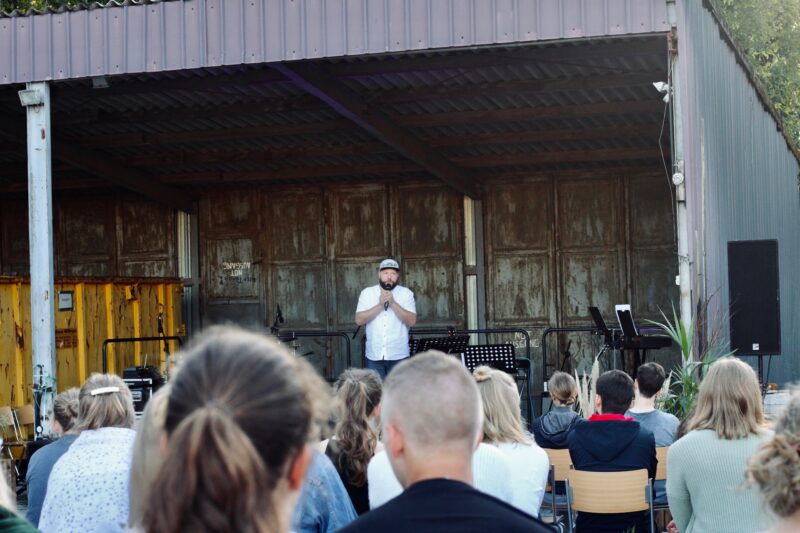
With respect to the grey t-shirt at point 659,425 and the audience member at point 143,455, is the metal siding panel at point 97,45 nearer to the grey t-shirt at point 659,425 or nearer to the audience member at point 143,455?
the grey t-shirt at point 659,425

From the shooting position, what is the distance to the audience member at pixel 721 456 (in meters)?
3.97

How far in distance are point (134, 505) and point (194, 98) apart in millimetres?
11331

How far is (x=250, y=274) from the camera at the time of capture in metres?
17.8

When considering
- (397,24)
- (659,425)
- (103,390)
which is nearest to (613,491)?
(659,425)

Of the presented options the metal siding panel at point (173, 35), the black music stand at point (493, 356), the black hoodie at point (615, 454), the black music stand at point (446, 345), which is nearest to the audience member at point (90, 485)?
the black hoodie at point (615, 454)

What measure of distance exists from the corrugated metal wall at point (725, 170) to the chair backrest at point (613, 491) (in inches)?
125

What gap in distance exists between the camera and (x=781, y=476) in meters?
2.20

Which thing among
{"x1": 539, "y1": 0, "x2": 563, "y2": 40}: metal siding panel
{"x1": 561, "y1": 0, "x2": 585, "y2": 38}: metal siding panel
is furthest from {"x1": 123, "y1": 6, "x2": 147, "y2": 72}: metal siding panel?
{"x1": 561, "y1": 0, "x2": 585, "y2": 38}: metal siding panel

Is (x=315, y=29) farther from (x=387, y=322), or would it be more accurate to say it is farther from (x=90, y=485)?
(x=90, y=485)

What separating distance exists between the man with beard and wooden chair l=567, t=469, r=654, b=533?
584 cm

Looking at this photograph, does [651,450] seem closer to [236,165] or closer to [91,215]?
[236,165]

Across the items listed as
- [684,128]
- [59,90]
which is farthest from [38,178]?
[684,128]

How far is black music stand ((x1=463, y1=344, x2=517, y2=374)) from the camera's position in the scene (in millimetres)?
11523

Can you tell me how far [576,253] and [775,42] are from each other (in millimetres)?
15584
